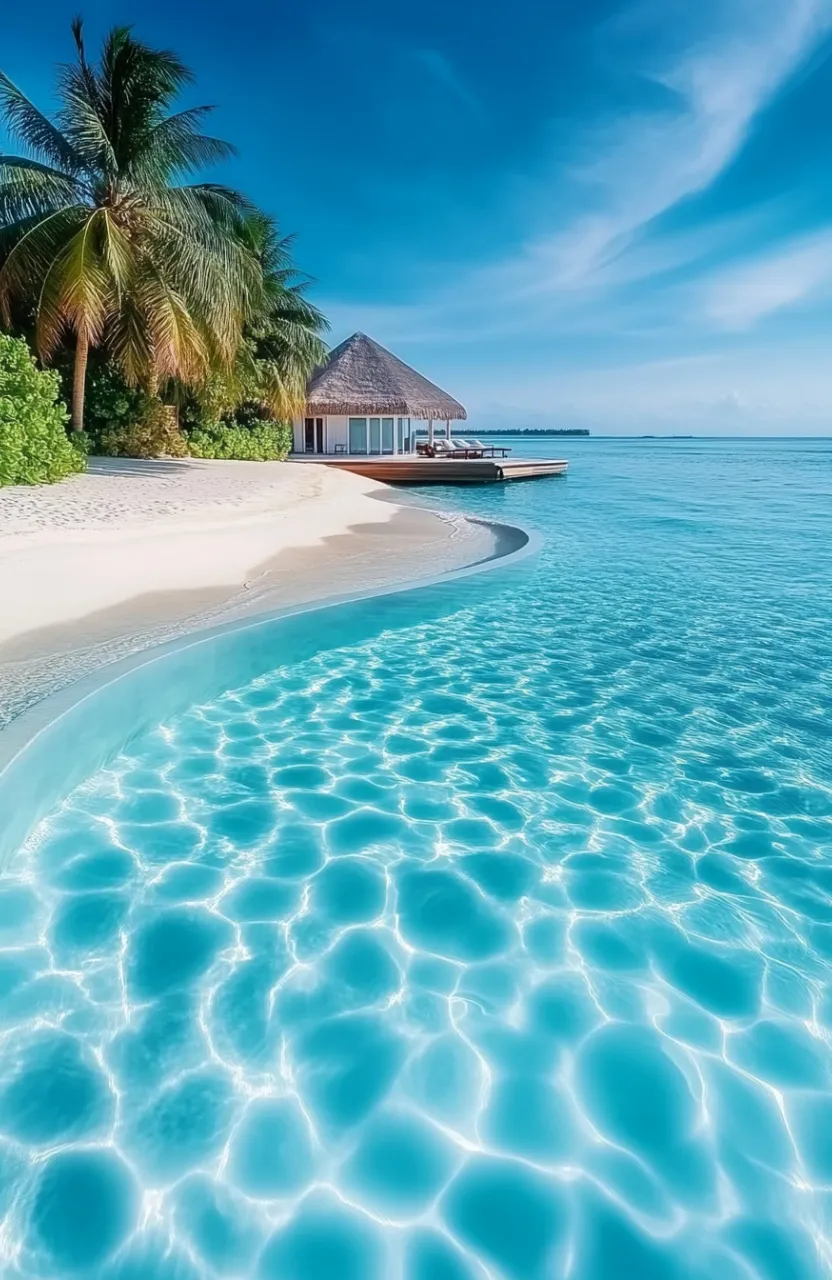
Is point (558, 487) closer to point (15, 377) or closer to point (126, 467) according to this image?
point (126, 467)

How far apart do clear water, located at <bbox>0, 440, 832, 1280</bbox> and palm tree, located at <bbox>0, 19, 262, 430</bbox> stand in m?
12.3

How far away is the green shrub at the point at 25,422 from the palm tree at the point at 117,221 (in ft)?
8.93

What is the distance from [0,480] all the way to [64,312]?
4948 mm

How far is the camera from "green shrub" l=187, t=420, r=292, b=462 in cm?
2228

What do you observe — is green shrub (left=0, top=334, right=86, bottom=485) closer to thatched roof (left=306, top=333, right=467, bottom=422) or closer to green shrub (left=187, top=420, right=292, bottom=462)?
green shrub (left=187, top=420, right=292, bottom=462)

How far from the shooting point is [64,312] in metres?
14.6

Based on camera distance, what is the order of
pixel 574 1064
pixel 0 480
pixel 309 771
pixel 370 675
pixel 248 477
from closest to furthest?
pixel 574 1064, pixel 309 771, pixel 370 675, pixel 0 480, pixel 248 477

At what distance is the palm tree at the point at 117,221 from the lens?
48.0 feet

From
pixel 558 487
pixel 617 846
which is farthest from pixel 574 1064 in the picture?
pixel 558 487

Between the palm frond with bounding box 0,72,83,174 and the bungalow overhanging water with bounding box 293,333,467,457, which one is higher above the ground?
the palm frond with bounding box 0,72,83,174

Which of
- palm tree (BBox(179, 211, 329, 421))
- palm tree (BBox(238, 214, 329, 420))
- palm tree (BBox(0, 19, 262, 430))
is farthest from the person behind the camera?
palm tree (BBox(238, 214, 329, 420))

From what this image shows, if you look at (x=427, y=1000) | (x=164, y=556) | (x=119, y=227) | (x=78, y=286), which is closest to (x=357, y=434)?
(x=119, y=227)

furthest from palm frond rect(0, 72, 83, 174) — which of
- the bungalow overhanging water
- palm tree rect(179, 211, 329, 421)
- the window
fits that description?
the window

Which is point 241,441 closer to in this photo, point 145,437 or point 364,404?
A: point 145,437
